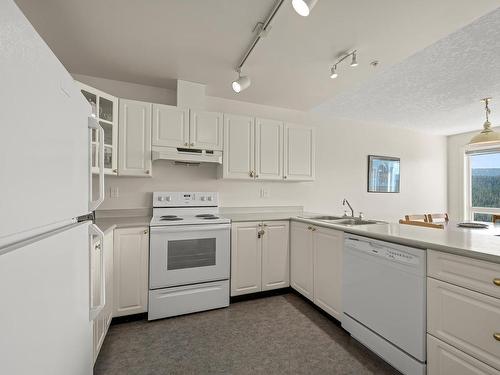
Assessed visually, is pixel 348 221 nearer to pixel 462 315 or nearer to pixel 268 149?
pixel 268 149

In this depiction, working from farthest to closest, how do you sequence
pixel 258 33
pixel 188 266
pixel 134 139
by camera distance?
pixel 134 139
pixel 188 266
pixel 258 33

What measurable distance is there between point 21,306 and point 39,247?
0.14 meters

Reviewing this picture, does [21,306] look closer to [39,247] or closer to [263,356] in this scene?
[39,247]

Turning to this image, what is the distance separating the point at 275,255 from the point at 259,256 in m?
0.20

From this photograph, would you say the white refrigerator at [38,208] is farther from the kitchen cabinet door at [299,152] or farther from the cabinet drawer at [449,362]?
the kitchen cabinet door at [299,152]

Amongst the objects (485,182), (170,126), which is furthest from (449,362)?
(485,182)

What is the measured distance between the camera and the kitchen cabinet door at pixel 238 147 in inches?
108

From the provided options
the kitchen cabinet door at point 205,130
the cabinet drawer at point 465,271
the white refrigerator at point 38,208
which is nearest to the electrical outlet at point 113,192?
the kitchen cabinet door at point 205,130

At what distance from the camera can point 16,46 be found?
1.63 ft

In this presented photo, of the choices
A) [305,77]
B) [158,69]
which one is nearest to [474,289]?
[305,77]

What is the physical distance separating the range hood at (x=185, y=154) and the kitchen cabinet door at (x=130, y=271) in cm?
77

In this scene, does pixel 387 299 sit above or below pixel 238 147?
below

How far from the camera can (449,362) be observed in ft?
4.02

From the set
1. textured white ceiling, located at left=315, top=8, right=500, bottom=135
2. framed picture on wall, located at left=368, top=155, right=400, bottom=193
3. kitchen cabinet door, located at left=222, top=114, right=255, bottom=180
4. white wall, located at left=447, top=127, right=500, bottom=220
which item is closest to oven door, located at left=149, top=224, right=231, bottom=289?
kitchen cabinet door, located at left=222, top=114, right=255, bottom=180
